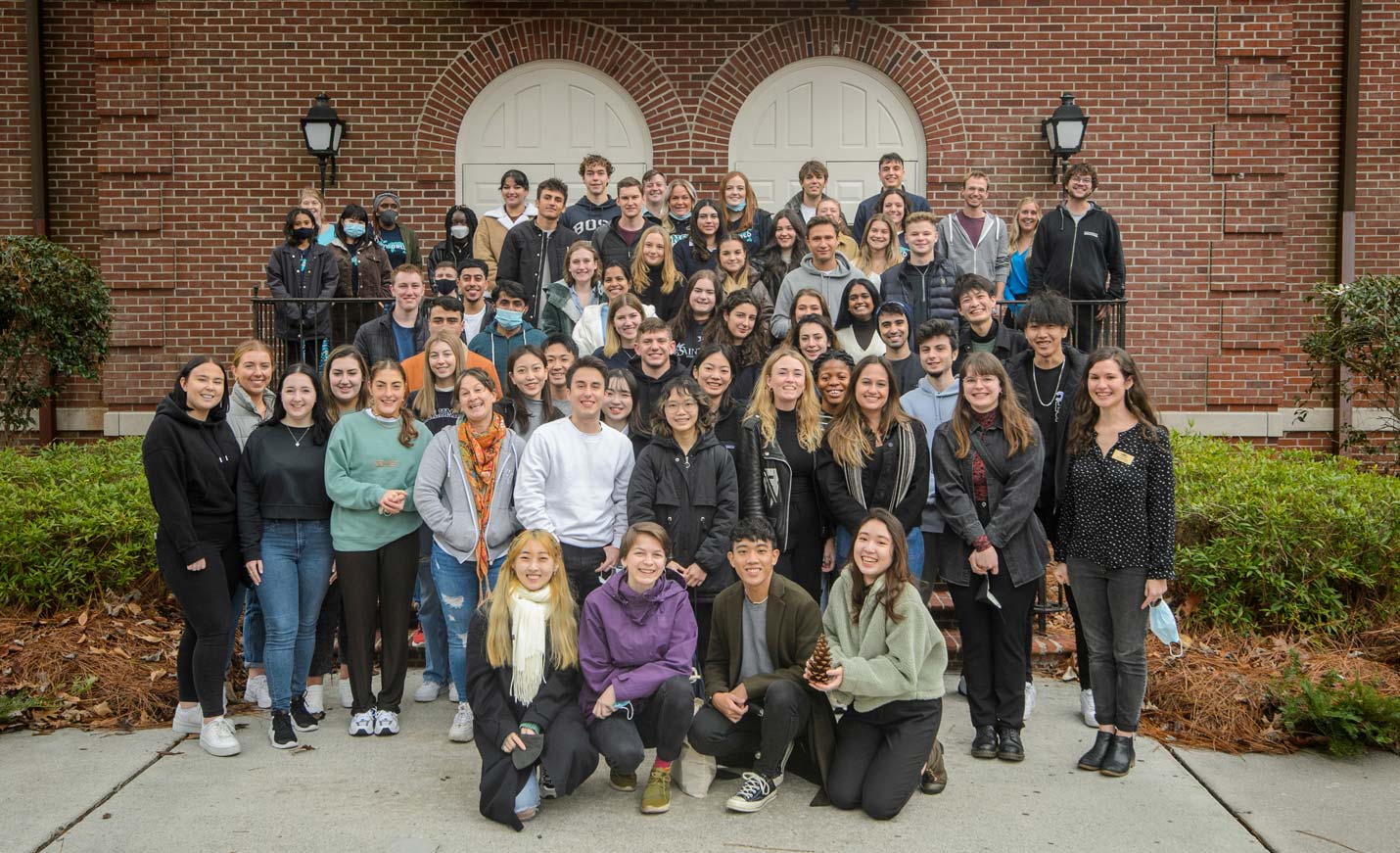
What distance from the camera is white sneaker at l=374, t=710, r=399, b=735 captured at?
560cm

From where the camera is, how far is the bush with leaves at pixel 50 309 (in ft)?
33.8

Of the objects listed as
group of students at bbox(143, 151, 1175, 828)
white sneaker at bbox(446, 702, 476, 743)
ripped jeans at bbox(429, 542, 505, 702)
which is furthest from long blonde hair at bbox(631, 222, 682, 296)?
white sneaker at bbox(446, 702, 476, 743)

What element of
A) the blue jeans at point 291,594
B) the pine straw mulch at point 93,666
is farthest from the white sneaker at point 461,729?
the pine straw mulch at point 93,666

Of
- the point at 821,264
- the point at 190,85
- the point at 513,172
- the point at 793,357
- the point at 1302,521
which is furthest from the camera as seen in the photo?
the point at 190,85

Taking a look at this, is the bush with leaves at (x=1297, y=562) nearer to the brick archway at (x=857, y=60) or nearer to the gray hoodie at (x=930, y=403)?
the gray hoodie at (x=930, y=403)

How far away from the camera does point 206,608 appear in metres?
5.39

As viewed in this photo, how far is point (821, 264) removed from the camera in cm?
760

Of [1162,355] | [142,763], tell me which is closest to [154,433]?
[142,763]

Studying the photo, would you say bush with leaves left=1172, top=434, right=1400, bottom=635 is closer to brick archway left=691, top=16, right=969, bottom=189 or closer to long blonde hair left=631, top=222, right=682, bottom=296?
long blonde hair left=631, top=222, right=682, bottom=296

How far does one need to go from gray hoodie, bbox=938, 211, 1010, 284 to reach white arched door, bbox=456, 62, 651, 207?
3.43 metres

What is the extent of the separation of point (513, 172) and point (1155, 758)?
6.08 meters

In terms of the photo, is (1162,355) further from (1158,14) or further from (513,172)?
(513,172)

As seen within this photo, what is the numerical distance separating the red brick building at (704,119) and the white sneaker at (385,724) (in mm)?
6259

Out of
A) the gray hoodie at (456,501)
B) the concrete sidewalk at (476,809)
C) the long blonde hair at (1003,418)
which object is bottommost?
the concrete sidewalk at (476,809)
